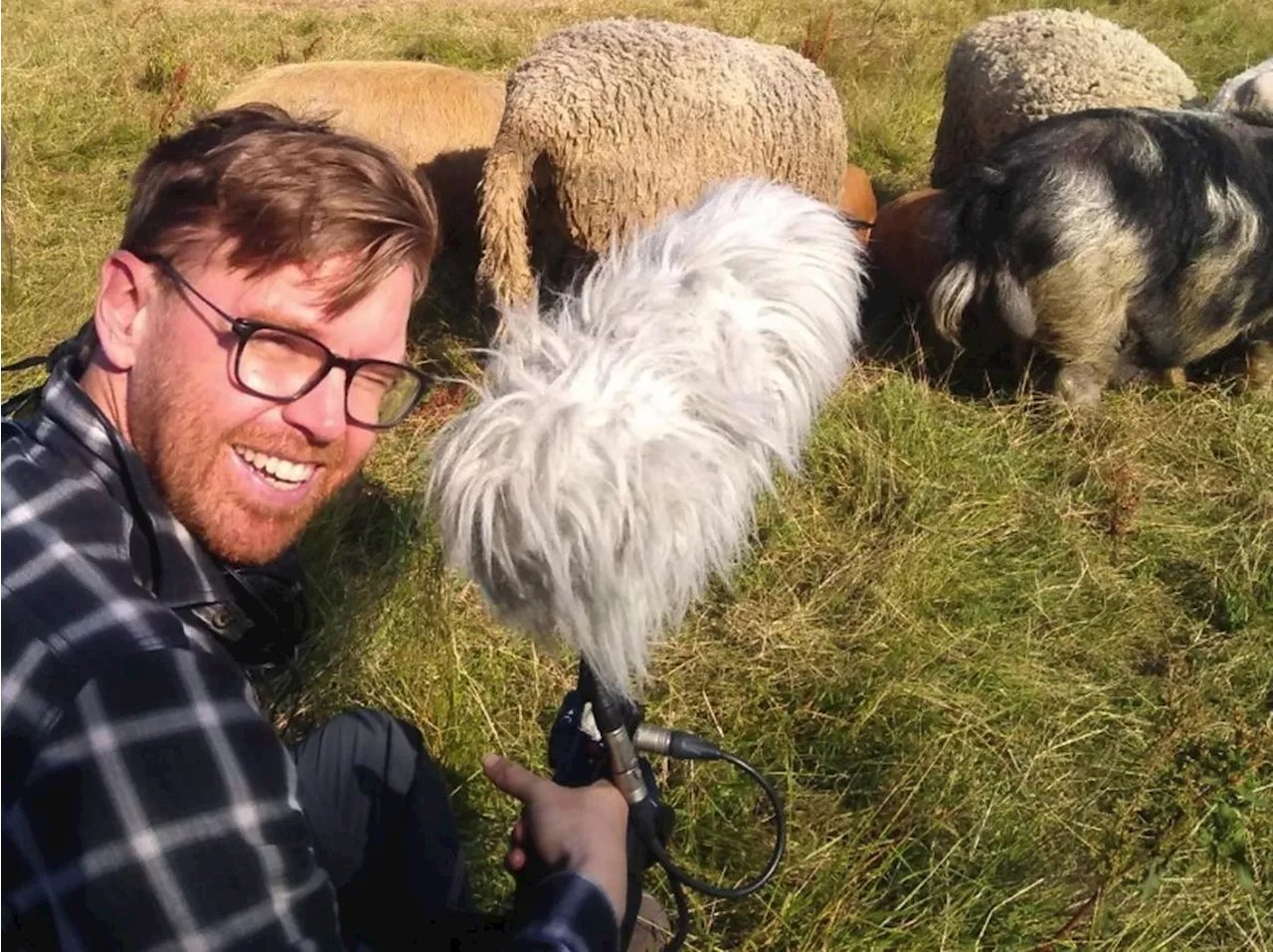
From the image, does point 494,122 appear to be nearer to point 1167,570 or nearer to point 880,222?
point 880,222

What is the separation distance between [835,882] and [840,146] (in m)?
Result: 3.48

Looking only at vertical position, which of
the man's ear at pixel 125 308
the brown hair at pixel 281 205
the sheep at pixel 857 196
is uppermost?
the brown hair at pixel 281 205

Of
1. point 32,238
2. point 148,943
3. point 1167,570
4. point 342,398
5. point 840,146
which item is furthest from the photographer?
point 32,238

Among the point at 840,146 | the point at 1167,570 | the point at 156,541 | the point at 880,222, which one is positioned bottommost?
the point at 1167,570

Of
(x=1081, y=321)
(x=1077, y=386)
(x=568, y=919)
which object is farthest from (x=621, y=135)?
(x=568, y=919)

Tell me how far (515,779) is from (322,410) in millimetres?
567

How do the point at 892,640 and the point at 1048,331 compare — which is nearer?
the point at 892,640

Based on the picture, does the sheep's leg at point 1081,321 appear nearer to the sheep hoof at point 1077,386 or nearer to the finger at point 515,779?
the sheep hoof at point 1077,386

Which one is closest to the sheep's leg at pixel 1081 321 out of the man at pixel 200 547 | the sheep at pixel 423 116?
the sheep at pixel 423 116

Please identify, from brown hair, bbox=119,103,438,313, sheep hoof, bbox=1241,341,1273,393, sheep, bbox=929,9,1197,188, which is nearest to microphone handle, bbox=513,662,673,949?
brown hair, bbox=119,103,438,313

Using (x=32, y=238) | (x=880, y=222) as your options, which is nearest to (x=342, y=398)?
(x=880, y=222)

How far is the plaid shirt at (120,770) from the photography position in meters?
1.21

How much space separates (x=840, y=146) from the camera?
5258 mm

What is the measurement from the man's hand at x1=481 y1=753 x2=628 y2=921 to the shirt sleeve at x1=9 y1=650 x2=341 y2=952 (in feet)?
1.05
